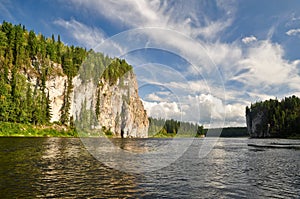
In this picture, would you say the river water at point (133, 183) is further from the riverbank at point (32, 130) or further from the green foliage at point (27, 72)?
the green foliage at point (27, 72)

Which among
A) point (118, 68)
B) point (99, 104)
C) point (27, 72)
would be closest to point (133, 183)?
point (118, 68)

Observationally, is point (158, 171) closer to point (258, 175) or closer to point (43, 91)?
point (258, 175)

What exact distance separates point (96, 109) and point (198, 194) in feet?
451

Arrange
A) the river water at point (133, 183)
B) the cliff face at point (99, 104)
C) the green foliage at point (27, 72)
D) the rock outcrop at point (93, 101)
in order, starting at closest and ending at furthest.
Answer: the river water at point (133, 183)
the green foliage at point (27, 72)
the rock outcrop at point (93, 101)
the cliff face at point (99, 104)

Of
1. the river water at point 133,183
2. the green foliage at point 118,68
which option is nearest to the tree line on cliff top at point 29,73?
the green foliage at point 118,68

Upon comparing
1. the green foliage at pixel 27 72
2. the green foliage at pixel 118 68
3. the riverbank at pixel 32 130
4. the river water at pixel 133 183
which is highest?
the green foliage at pixel 27 72

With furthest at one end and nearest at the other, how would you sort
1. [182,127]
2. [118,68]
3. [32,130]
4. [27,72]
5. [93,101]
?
[93,101] → [27,72] → [32,130] → [118,68] → [182,127]

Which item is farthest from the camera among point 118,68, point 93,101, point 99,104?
point 99,104

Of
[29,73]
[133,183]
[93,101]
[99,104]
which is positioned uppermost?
[29,73]

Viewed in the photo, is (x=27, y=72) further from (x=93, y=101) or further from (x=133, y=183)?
(x=133, y=183)

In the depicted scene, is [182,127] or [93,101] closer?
[182,127]

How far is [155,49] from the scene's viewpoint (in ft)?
71.3

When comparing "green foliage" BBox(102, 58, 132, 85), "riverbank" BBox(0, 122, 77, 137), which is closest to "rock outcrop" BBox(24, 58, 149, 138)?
"riverbank" BBox(0, 122, 77, 137)

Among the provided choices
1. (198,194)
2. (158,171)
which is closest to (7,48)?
(158,171)
